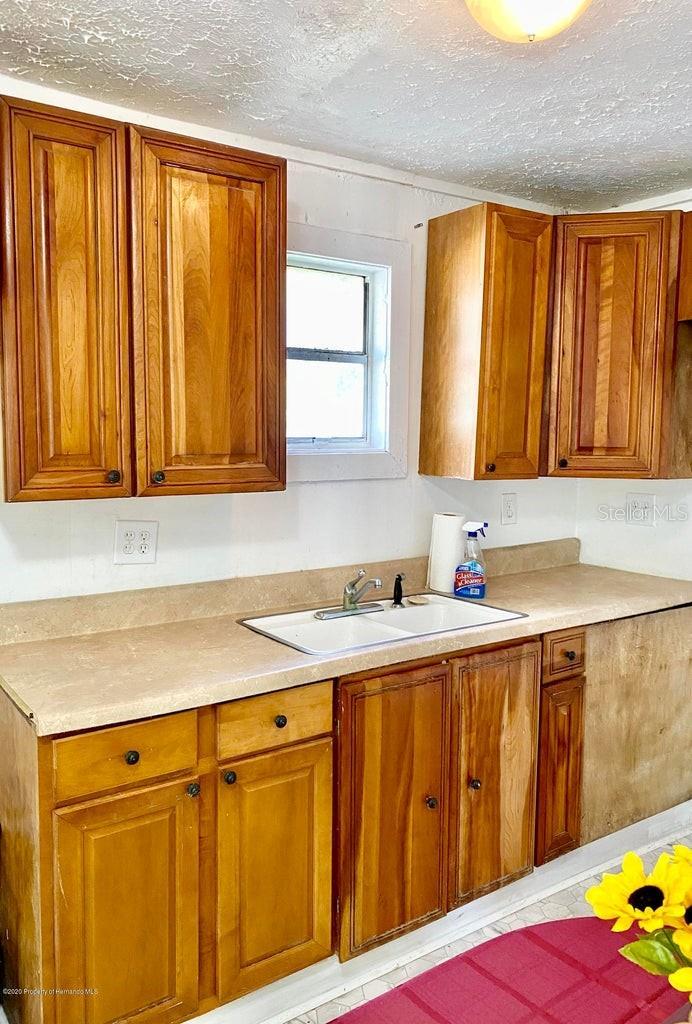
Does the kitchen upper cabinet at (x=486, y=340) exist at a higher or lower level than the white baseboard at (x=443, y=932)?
higher

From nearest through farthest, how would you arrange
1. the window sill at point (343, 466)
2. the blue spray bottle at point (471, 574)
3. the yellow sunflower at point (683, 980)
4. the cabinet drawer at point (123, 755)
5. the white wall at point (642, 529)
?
the yellow sunflower at point (683, 980)
the cabinet drawer at point (123, 755)
the window sill at point (343, 466)
the blue spray bottle at point (471, 574)
the white wall at point (642, 529)

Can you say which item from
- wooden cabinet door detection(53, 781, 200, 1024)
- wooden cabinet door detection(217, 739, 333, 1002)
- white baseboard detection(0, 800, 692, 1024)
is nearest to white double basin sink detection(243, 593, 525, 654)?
wooden cabinet door detection(217, 739, 333, 1002)

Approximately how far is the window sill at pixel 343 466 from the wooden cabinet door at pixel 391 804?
77 centimetres

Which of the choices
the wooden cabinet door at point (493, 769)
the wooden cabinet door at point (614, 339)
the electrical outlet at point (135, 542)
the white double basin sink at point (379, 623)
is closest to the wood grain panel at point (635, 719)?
the wooden cabinet door at point (493, 769)

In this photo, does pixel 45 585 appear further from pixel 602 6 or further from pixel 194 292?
pixel 602 6

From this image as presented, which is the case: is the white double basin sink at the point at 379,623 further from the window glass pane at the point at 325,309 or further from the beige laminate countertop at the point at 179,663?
the window glass pane at the point at 325,309

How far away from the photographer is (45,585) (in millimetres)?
2074

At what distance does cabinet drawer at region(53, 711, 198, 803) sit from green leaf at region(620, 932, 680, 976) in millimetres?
1076

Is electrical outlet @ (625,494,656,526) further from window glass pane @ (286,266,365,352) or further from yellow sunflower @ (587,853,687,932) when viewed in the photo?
yellow sunflower @ (587,853,687,932)

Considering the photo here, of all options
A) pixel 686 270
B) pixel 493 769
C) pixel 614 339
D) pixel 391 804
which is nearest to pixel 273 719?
pixel 391 804

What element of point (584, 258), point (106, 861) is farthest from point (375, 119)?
point (106, 861)

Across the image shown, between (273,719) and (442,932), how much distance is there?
0.96m

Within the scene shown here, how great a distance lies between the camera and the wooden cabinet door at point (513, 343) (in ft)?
8.27

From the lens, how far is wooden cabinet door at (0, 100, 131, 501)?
66.0 inches
